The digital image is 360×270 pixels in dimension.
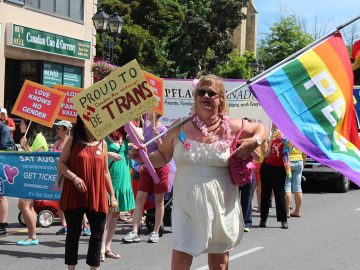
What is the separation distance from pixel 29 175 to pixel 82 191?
3.03 metres

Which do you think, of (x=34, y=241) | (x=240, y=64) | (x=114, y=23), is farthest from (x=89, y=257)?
(x=240, y=64)

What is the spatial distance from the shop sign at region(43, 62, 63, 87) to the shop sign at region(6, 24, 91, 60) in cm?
58

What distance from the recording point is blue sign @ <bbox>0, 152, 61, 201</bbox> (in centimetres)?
912

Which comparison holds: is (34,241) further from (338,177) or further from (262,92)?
(338,177)

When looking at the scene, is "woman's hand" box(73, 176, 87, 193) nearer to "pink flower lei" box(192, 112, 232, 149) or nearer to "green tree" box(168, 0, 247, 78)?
"pink flower lei" box(192, 112, 232, 149)

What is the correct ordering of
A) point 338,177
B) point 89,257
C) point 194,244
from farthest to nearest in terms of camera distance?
point 338,177, point 89,257, point 194,244

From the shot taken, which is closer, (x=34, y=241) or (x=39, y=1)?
(x=34, y=241)

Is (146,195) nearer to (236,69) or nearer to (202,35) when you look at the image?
(202,35)

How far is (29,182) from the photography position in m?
9.22

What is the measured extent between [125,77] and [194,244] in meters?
1.66

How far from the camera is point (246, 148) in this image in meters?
4.67

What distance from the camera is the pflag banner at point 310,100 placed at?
16.3ft

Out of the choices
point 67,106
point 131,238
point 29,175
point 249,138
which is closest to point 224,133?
point 249,138

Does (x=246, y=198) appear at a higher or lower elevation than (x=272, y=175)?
lower
